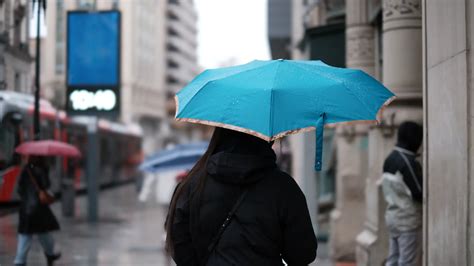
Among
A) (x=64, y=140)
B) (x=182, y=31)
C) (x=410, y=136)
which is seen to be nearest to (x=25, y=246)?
(x=410, y=136)

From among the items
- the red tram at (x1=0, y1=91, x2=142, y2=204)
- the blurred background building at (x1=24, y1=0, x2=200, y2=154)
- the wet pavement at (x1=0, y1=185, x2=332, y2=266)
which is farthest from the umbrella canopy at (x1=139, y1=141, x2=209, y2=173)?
the blurred background building at (x1=24, y1=0, x2=200, y2=154)

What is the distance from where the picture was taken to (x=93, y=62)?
14625 millimetres

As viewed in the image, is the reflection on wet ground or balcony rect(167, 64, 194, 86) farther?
balcony rect(167, 64, 194, 86)

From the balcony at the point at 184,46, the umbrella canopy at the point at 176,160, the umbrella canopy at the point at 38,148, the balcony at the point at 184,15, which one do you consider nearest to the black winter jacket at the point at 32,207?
the umbrella canopy at the point at 38,148

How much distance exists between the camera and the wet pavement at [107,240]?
9172 millimetres

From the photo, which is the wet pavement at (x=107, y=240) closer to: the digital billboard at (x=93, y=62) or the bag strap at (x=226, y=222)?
the digital billboard at (x=93, y=62)

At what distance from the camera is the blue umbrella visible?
373 centimetres

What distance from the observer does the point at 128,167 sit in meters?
39.8

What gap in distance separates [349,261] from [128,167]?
94.0 ft

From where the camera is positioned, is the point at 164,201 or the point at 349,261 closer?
the point at 349,261

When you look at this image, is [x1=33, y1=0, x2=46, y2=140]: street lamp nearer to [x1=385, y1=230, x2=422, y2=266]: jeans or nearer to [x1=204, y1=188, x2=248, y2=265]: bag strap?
[x1=385, y1=230, x2=422, y2=266]: jeans

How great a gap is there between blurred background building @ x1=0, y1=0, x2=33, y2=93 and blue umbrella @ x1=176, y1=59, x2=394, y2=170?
518cm

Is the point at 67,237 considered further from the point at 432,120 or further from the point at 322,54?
the point at 432,120

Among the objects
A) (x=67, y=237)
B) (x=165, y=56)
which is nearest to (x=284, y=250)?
(x=67, y=237)
